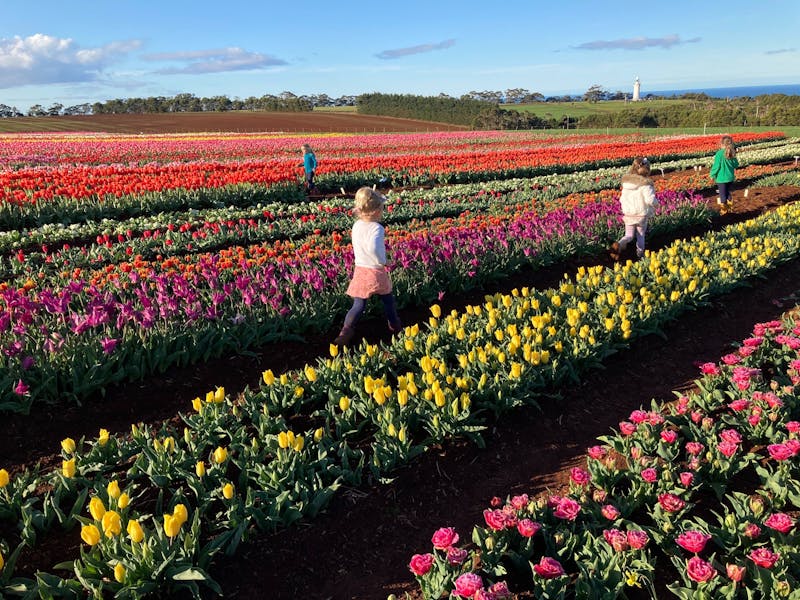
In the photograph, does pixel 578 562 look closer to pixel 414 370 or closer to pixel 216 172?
pixel 414 370

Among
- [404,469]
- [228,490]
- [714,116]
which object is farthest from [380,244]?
[714,116]

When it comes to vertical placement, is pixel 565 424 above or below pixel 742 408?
below

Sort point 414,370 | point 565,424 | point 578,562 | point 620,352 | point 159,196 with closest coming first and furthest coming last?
point 578,562, point 565,424, point 414,370, point 620,352, point 159,196

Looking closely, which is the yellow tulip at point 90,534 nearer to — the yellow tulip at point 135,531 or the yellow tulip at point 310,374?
the yellow tulip at point 135,531

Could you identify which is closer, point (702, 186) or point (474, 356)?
point (474, 356)

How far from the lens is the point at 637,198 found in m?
8.82

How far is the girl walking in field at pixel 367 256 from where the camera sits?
5.58m

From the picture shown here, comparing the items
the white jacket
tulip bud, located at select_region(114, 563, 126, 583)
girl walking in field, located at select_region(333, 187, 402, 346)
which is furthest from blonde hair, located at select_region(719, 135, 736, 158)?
tulip bud, located at select_region(114, 563, 126, 583)

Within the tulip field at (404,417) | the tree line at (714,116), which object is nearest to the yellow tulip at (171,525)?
the tulip field at (404,417)

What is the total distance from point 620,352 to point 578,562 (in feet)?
10.7

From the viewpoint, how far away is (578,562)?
2734 mm

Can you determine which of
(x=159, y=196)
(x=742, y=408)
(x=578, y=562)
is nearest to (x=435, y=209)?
(x=159, y=196)

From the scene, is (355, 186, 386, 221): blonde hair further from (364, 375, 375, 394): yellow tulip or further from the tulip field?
(364, 375, 375, 394): yellow tulip

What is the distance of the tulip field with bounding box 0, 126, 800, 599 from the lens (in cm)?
270
